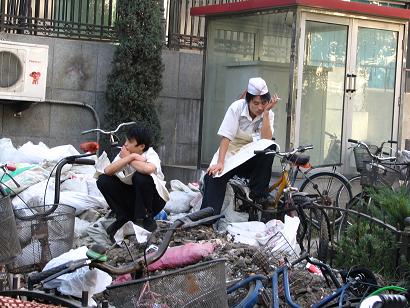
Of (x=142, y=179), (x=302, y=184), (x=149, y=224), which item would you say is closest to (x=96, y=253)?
(x=142, y=179)

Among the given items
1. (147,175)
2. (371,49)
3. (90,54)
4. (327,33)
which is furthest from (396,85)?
(147,175)

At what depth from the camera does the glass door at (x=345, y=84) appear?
11.6 metres

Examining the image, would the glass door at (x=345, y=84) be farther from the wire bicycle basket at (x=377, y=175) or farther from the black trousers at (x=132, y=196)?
the black trousers at (x=132, y=196)

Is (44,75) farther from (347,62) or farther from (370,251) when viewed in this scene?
(370,251)

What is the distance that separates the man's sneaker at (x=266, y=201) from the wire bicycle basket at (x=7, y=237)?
4458 mm

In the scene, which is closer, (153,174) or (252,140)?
(153,174)

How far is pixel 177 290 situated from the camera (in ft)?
11.5

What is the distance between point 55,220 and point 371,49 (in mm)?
7249

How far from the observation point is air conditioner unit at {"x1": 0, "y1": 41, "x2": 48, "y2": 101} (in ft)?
37.7

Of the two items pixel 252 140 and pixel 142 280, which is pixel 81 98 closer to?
pixel 252 140

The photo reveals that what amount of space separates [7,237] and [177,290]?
4.86ft

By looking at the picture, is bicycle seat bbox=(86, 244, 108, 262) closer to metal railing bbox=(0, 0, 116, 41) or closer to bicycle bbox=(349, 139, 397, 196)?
bicycle bbox=(349, 139, 397, 196)

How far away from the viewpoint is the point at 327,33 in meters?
11.6

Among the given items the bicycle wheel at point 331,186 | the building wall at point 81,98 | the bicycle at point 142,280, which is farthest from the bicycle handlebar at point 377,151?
the bicycle at point 142,280
